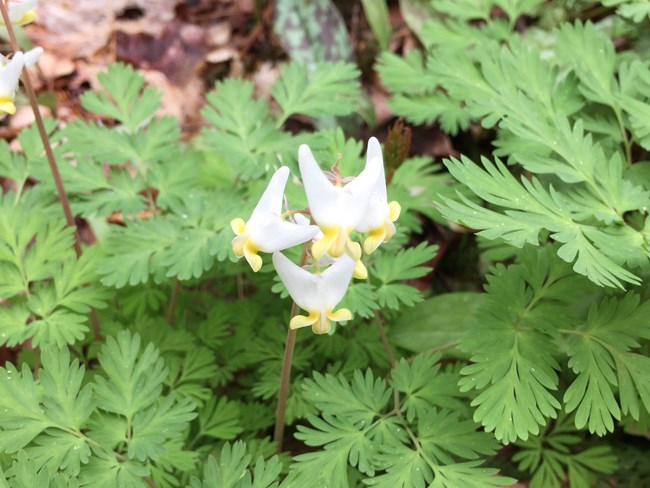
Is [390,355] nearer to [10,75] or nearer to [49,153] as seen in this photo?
[49,153]

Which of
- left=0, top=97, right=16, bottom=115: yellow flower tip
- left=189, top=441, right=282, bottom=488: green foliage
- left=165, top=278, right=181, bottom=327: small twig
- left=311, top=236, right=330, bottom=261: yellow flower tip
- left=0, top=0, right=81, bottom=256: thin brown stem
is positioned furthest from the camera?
left=165, top=278, right=181, bottom=327: small twig

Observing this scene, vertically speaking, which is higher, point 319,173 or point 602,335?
point 319,173

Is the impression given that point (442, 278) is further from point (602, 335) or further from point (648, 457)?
point (602, 335)

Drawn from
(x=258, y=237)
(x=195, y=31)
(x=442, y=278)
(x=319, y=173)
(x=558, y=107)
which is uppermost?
(x=319, y=173)

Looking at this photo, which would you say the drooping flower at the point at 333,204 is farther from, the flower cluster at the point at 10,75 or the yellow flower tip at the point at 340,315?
the flower cluster at the point at 10,75

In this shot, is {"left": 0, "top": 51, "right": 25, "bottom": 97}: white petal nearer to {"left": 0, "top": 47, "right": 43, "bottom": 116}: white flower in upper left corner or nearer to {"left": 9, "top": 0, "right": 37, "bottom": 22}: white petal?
{"left": 0, "top": 47, "right": 43, "bottom": 116}: white flower in upper left corner

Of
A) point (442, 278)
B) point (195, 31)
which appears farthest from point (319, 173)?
point (195, 31)

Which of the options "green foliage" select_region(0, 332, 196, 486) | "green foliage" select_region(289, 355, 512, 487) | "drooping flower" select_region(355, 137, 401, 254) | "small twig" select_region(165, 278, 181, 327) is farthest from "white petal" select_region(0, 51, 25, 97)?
"green foliage" select_region(289, 355, 512, 487)
